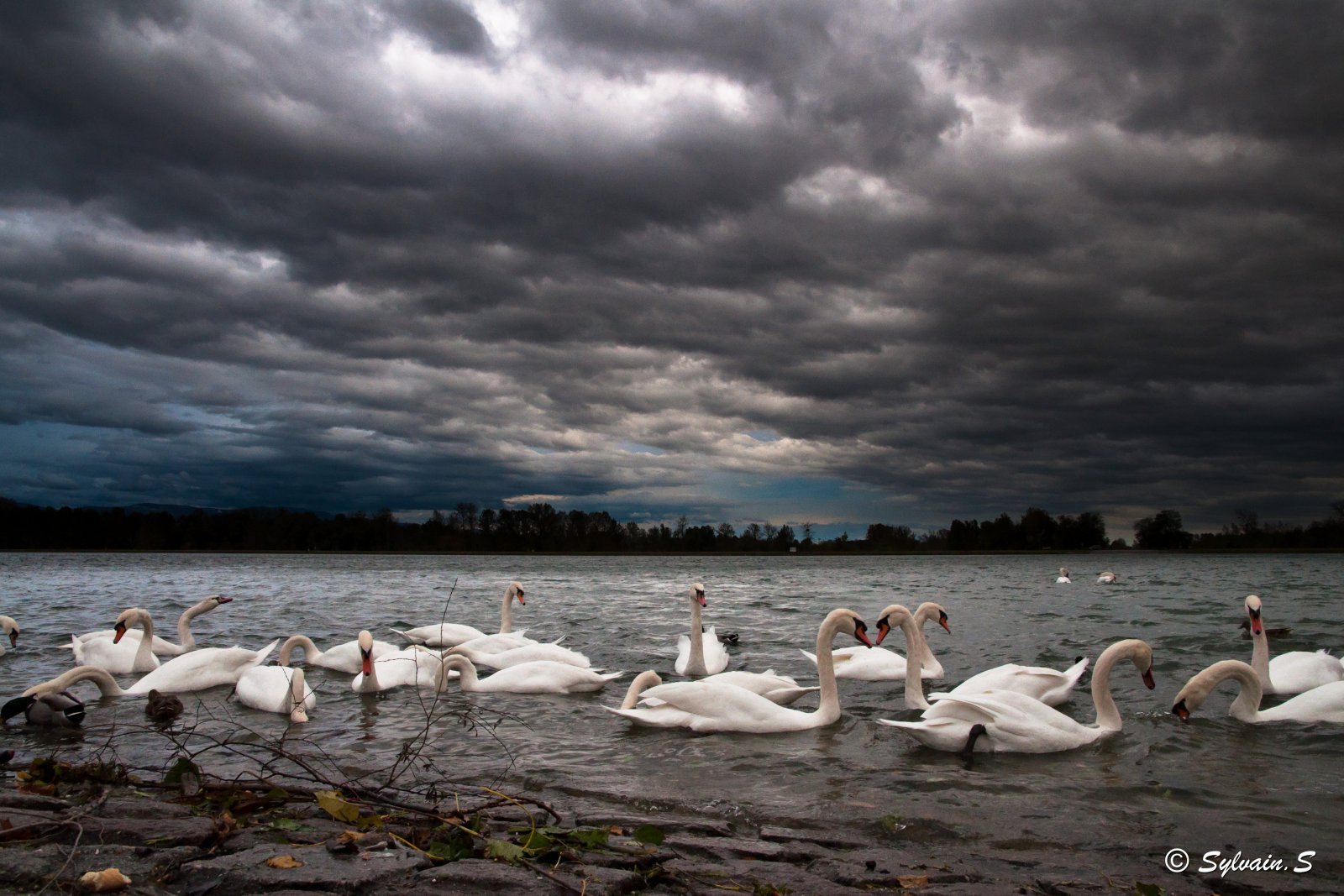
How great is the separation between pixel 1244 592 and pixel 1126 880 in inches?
1300

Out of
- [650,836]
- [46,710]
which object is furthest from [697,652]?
[650,836]

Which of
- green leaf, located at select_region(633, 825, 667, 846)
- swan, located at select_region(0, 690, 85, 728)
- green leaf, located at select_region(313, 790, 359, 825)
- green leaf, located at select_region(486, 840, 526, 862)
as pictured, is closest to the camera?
green leaf, located at select_region(486, 840, 526, 862)

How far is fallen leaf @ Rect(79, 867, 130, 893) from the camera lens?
381cm

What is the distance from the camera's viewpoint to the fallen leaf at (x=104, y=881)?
381cm

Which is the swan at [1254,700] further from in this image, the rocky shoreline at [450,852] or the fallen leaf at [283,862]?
the fallen leaf at [283,862]

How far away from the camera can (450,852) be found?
4488mm

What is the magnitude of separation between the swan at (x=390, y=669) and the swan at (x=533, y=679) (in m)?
0.38

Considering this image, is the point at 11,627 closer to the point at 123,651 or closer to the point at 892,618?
the point at 123,651

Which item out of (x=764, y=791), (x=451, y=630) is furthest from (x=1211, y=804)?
(x=451, y=630)

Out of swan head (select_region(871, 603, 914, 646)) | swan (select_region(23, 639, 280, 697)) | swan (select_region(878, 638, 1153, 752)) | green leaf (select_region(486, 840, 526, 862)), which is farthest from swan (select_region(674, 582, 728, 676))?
green leaf (select_region(486, 840, 526, 862))

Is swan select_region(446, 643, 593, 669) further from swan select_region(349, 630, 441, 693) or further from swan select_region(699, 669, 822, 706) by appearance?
swan select_region(699, 669, 822, 706)

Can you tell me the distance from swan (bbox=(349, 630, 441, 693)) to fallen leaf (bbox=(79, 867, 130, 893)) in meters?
7.13

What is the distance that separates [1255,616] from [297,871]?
12.0m

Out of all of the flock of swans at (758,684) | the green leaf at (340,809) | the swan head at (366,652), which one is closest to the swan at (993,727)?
the flock of swans at (758,684)
